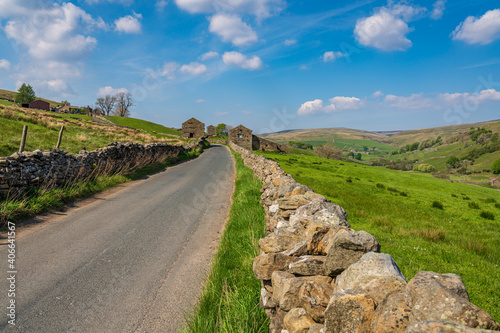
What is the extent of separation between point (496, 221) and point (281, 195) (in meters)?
13.7

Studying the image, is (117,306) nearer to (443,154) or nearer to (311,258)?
(311,258)

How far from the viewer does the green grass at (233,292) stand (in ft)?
12.7

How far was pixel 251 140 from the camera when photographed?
80562 millimetres

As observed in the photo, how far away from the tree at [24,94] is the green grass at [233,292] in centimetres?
13518

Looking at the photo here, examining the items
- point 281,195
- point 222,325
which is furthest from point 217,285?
point 281,195

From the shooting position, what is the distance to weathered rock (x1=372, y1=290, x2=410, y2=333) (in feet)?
6.34

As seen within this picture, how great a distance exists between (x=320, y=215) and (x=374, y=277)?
2.22 m

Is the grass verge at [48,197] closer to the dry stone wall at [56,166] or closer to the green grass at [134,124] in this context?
the dry stone wall at [56,166]

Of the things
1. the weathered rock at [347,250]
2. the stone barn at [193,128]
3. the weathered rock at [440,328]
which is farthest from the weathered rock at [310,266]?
the stone barn at [193,128]

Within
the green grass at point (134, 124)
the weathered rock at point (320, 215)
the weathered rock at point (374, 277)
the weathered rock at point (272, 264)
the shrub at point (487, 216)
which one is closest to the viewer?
the weathered rock at point (374, 277)

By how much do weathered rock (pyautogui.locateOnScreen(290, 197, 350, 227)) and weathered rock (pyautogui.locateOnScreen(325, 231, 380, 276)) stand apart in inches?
45.3

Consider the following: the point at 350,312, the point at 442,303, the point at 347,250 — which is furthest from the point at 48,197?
the point at 442,303

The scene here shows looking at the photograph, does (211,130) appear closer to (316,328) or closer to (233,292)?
(233,292)

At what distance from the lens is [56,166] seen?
11.2m
